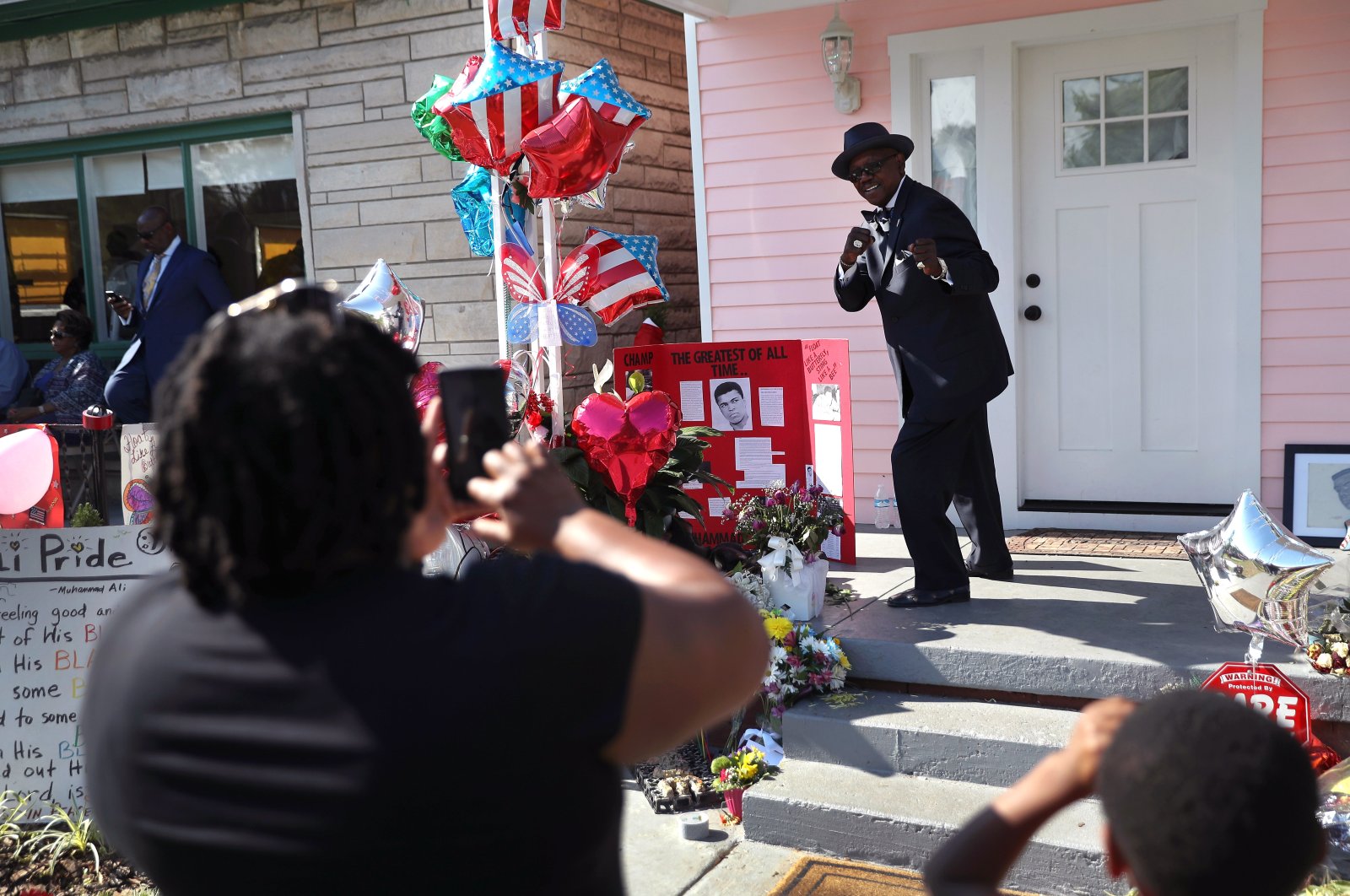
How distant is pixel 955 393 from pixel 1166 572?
4.31 feet

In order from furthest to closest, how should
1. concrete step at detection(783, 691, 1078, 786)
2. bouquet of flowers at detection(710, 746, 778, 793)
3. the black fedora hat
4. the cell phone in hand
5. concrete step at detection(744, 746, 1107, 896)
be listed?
1. the black fedora hat
2. bouquet of flowers at detection(710, 746, 778, 793)
3. concrete step at detection(783, 691, 1078, 786)
4. concrete step at detection(744, 746, 1107, 896)
5. the cell phone in hand

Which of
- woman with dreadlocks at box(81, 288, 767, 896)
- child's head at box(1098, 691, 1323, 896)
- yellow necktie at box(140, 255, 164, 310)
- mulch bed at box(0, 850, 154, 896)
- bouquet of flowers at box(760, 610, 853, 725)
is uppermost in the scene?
yellow necktie at box(140, 255, 164, 310)

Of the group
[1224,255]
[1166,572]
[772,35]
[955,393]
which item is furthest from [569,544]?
[772,35]

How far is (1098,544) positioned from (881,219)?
2.02 m

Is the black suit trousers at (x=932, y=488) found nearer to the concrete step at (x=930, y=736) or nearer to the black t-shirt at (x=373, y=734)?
the concrete step at (x=930, y=736)

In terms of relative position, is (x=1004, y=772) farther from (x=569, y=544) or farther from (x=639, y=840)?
(x=569, y=544)

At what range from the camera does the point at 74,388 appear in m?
7.42

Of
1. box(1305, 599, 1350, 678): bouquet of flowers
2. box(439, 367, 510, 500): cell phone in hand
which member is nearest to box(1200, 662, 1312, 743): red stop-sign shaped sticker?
box(1305, 599, 1350, 678): bouquet of flowers

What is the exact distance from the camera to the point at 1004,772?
3.87m

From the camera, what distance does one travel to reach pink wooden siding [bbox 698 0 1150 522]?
6438 mm

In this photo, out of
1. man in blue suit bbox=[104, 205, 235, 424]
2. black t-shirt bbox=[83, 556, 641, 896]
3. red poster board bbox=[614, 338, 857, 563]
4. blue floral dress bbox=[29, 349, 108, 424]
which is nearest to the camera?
black t-shirt bbox=[83, 556, 641, 896]

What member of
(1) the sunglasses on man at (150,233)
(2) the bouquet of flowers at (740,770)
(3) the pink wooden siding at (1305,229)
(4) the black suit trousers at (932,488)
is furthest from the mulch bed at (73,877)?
(3) the pink wooden siding at (1305,229)

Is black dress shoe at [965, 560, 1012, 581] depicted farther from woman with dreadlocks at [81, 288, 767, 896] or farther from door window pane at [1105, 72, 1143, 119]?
woman with dreadlocks at [81, 288, 767, 896]

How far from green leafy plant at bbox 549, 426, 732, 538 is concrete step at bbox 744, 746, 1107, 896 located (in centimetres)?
99
